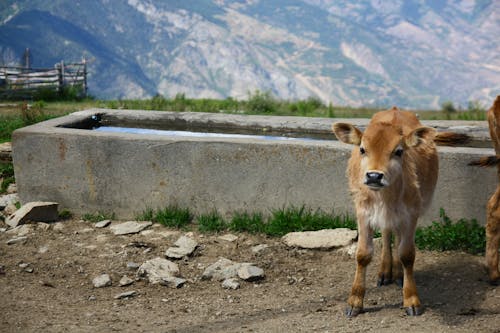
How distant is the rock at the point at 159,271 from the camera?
626cm

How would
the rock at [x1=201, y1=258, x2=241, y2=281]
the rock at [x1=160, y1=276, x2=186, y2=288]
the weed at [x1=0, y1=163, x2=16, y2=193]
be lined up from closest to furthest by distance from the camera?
the rock at [x1=160, y1=276, x2=186, y2=288]
the rock at [x1=201, y1=258, x2=241, y2=281]
the weed at [x1=0, y1=163, x2=16, y2=193]

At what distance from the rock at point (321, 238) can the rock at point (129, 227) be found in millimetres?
1611

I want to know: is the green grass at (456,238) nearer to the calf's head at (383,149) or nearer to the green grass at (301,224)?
the green grass at (301,224)

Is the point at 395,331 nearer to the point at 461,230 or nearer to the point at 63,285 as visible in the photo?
the point at 461,230

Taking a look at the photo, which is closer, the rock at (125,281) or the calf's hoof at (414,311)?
the calf's hoof at (414,311)

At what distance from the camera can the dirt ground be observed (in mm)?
5262

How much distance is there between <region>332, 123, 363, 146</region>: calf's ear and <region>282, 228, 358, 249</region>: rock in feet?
5.74

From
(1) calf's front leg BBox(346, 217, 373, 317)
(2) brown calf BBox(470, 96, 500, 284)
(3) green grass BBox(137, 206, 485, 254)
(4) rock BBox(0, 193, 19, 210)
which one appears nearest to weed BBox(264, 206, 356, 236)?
(3) green grass BBox(137, 206, 485, 254)

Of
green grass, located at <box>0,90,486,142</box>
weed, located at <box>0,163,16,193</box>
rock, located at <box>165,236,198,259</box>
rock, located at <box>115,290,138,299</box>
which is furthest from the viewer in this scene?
green grass, located at <box>0,90,486,142</box>

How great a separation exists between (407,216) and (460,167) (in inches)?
66.7

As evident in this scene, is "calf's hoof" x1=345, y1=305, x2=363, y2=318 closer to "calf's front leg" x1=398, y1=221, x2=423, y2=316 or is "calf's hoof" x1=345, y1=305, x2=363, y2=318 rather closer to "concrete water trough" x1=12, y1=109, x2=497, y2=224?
"calf's front leg" x1=398, y1=221, x2=423, y2=316

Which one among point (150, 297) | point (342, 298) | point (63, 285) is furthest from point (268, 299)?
point (63, 285)

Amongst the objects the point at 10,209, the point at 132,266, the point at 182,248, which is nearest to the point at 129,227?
the point at 182,248

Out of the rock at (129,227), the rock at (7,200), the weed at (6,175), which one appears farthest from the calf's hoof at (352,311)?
the weed at (6,175)
